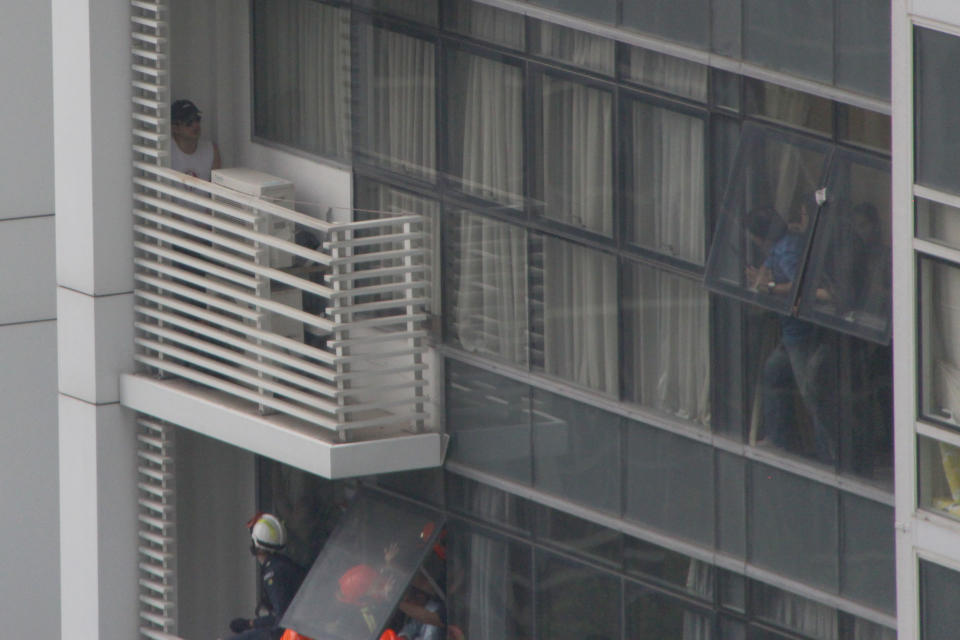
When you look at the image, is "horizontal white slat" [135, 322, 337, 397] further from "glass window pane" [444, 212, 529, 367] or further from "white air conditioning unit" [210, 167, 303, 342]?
"glass window pane" [444, 212, 529, 367]

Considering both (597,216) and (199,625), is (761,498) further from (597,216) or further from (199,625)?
(199,625)

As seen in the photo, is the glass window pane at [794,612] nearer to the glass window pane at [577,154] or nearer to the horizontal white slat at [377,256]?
the glass window pane at [577,154]

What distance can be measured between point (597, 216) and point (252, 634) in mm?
5256

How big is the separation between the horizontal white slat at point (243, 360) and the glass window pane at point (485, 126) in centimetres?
189

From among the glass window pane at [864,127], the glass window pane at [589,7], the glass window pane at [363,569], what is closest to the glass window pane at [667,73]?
the glass window pane at [589,7]

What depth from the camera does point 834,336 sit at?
1336 centimetres

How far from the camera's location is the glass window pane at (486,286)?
15906mm

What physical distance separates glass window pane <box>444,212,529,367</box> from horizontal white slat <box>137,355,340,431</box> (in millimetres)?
1186

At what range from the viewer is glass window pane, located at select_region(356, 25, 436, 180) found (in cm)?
1652

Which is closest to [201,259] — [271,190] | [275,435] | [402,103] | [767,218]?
[271,190]

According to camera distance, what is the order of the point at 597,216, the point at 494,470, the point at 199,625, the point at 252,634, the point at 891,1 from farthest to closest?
the point at 199,625, the point at 252,634, the point at 494,470, the point at 597,216, the point at 891,1

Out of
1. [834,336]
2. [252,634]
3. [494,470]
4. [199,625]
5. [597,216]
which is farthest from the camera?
[199,625]

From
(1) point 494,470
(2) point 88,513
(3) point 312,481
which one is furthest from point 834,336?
(2) point 88,513

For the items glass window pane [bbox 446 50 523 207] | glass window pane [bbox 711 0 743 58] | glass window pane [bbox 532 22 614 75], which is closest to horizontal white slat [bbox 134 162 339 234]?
glass window pane [bbox 446 50 523 207]
